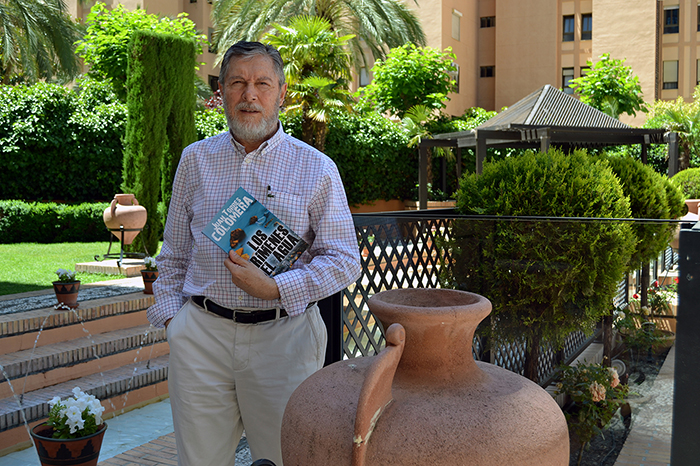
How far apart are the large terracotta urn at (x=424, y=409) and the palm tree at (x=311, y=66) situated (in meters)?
14.5

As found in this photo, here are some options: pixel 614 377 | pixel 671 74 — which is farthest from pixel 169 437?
pixel 671 74

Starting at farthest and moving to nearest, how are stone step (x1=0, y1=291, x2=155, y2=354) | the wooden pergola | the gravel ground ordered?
the wooden pergola
stone step (x1=0, y1=291, x2=155, y2=354)
the gravel ground

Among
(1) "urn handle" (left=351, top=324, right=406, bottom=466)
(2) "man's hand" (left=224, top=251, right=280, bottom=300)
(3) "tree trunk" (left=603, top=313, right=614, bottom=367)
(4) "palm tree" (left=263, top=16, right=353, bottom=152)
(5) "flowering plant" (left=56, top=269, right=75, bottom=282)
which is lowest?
(5) "flowering plant" (left=56, top=269, right=75, bottom=282)

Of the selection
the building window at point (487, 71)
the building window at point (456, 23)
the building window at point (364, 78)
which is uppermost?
the building window at point (456, 23)

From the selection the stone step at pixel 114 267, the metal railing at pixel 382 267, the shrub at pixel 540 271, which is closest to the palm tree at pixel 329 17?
the stone step at pixel 114 267

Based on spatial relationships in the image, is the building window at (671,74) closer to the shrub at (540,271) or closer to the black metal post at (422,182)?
the black metal post at (422,182)

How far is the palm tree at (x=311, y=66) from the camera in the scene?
1577cm

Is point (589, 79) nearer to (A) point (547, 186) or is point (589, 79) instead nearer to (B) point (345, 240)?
(A) point (547, 186)

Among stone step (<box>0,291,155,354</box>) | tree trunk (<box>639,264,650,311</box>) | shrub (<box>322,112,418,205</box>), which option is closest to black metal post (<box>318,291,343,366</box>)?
tree trunk (<box>639,264,650,311</box>)

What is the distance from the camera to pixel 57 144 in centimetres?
1415

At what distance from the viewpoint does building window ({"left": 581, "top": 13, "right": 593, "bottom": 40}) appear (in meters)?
31.1

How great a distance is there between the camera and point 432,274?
2.84m

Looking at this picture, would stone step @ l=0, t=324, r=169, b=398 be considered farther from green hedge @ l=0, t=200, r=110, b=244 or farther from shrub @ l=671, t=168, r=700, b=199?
shrub @ l=671, t=168, r=700, b=199

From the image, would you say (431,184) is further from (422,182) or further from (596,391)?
(596,391)
